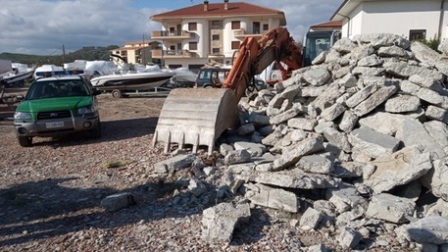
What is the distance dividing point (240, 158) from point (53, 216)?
304 cm

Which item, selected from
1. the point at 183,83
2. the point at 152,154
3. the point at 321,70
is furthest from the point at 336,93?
the point at 183,83

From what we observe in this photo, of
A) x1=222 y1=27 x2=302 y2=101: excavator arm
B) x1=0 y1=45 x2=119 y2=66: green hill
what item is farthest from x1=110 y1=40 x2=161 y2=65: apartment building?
x1=222 y1=27 x2=302 y2=101: excavator arm

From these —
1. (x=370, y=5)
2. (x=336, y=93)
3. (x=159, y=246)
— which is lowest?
(x=159, y=246)

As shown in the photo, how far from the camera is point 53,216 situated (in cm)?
512

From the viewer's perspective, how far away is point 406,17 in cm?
2056

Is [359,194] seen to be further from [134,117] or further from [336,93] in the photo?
[134,117]

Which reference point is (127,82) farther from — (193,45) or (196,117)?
(193,45)

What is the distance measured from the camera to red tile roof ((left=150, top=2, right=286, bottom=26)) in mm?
48447

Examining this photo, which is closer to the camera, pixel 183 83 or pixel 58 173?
pixel 58 173

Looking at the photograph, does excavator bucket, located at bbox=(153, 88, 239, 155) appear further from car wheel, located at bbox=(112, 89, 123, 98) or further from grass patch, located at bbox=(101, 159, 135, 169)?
car wheel, located at bbox=(112, 89, 123, 98)

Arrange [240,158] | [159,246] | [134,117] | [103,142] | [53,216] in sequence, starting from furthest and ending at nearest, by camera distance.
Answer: [134,117] < [103,142] < [240,158] < [53,216] < [159,246]

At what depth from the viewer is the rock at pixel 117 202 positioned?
5.24 m

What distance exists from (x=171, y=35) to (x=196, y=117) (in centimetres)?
4628

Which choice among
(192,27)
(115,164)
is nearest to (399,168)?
(115,164)
